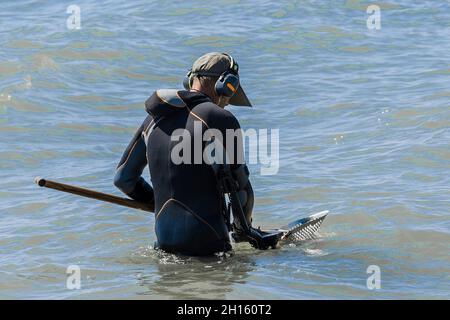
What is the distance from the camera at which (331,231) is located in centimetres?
783

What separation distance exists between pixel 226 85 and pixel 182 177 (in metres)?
0.61

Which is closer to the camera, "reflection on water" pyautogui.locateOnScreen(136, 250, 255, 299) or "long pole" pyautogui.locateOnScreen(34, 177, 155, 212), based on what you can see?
"reflection on water" pyautogui.locateOnScreen(136, 250, 255, 299)

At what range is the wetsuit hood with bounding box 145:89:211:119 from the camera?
6.28 metres

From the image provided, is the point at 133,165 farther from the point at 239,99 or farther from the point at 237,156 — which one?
the point at 239,99

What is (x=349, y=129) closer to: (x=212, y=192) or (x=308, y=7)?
(x=212, y=192)

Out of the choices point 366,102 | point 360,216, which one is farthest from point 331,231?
point 366,102

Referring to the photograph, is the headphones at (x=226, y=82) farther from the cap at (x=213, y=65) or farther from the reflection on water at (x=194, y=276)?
the reflection on water at (x=194, y=276)

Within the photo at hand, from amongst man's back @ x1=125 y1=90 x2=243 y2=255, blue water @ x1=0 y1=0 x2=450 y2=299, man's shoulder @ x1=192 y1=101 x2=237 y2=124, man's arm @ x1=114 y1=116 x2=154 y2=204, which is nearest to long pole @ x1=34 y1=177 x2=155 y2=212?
man's arm @ x1=114 y1=116 x2=154 y2=204

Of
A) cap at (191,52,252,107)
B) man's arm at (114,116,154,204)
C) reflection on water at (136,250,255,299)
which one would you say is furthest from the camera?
man's arm at (114,116,154,204)

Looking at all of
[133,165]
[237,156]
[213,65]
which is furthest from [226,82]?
[133,165]

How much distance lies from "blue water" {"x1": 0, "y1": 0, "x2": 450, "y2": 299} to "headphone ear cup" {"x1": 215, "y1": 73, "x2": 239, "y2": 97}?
3.48ft

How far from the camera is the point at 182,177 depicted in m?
6.33

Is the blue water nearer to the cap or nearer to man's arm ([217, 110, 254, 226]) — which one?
man's arm ([217, 110, 254, 226])

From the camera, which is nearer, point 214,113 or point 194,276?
point 214,113
